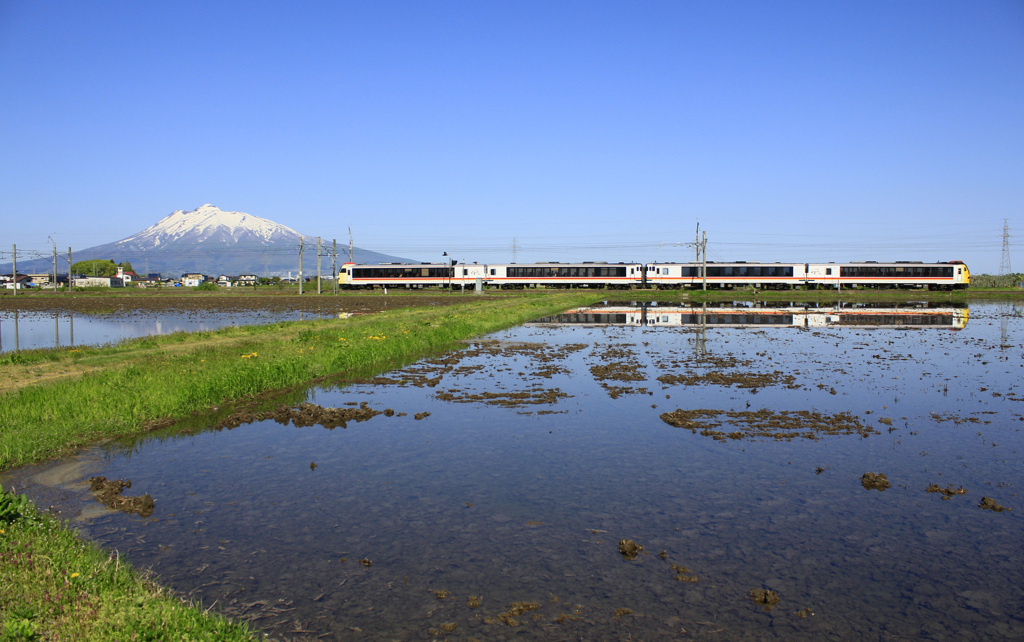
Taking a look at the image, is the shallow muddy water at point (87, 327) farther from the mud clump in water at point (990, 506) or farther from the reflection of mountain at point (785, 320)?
the mud clump in water at point (990, 506)

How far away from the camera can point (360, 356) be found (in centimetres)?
2159

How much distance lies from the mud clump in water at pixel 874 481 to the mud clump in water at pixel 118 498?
28.7 feet

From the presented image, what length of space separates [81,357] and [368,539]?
56.3ft

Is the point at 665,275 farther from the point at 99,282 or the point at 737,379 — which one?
the point at 99,282

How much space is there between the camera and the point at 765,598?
5.73 m

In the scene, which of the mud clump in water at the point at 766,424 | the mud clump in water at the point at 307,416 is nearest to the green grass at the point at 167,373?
the mud clump in water at the point at 307,416

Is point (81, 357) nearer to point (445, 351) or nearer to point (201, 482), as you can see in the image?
point (445, 351)

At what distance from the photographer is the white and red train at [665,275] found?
81.9 meters

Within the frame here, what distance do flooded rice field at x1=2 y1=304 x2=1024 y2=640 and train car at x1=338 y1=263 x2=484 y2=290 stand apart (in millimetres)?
76374

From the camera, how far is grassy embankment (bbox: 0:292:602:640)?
4938 millimetres

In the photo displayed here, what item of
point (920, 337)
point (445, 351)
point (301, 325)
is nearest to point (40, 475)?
point (445, 351)

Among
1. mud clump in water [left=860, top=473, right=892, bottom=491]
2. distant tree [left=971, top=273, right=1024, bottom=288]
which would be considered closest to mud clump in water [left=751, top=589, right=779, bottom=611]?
mud clump in water [left=860, top=473, right=892, bottom=491]

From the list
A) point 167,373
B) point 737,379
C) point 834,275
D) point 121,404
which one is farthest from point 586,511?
point 834,275

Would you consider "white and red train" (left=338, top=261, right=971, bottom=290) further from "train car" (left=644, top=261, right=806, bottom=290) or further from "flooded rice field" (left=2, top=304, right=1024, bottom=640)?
"flooded rice field" (left=2, top=304, right=1024, bottom=640)
